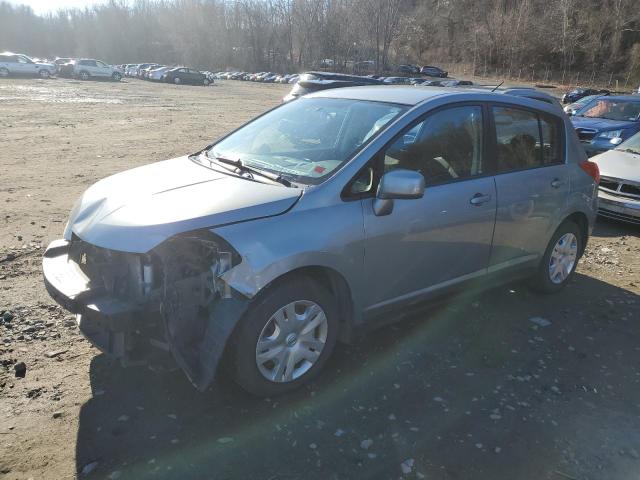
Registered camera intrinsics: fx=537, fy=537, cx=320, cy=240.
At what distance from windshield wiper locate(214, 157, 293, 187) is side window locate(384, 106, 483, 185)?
0.69 metres

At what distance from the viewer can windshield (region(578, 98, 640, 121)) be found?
12.3 m

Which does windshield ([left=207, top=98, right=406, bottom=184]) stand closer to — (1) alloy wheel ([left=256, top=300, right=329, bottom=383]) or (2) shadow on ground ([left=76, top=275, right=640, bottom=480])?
(1) alloy wheel ([left=256, top=300, right=329, bottom=383])

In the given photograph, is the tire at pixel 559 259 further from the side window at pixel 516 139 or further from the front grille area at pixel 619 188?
the front grille area at pixel 619 188

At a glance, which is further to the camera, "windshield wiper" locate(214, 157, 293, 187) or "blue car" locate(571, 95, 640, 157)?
"blue car" locate(571, 95, 640, 157)

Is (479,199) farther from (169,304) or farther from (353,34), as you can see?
(353,34)

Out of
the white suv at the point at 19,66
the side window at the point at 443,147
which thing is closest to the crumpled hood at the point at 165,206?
the side window at the point at 443,147

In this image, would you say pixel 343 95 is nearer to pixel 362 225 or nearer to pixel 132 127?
pixel 362 225

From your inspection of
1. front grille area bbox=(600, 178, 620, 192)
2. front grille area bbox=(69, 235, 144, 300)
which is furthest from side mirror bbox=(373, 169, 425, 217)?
front grille area bbox=(600, 178, 620, 192)

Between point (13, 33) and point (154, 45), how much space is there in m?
26.2

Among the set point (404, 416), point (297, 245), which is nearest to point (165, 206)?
point (297, 245)

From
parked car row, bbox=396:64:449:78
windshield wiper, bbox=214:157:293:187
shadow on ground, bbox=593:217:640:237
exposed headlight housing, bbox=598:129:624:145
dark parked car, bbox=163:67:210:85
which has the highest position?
parked car row, bbox=396:64:449:78

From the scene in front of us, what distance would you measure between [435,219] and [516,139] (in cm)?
126

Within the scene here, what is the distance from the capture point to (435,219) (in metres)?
3.82

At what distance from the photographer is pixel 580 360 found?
4.07 metres
